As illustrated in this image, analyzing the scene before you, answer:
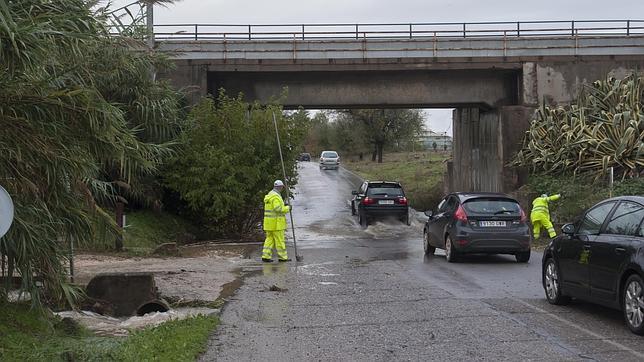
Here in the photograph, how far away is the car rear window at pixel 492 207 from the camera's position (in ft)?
50.5

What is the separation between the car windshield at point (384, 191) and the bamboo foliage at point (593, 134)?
459 centimetres

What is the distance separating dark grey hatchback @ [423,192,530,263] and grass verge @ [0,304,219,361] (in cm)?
778

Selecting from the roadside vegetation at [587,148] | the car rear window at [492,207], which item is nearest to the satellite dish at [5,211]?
the car rear window at [492,207]

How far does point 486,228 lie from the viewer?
15188mm

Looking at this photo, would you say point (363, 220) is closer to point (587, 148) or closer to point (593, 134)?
point (587, 148)

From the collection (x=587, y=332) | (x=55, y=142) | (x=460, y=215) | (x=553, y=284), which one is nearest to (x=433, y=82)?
(x=460, y=215)

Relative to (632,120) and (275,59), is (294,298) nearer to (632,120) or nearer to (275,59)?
(632,120)

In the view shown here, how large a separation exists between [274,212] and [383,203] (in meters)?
12.6

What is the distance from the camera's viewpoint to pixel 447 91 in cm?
2952

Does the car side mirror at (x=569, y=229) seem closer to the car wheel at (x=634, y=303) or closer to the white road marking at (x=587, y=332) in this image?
the white road marking at (x=587, y=332)

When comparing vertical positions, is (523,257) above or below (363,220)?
above

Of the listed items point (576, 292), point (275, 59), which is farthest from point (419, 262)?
point (275, 59)

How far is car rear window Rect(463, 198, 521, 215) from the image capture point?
50.5 feet

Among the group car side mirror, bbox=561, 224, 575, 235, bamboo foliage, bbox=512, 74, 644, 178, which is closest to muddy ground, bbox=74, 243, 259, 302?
car side mirror, bbox=561, 224, 575, 235
